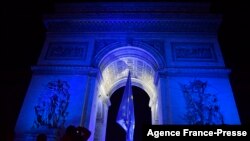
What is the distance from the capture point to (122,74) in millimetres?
13484

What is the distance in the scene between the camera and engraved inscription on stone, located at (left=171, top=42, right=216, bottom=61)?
971 cm

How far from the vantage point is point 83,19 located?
10.8 m

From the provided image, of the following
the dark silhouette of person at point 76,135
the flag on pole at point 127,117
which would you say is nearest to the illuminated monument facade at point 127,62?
the flag on pole at point 127,117

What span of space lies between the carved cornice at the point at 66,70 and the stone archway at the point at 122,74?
0.58 metres

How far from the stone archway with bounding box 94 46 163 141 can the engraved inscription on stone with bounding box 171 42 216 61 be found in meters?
1.10

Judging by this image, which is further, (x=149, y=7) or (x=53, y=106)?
(x=149, y=7)

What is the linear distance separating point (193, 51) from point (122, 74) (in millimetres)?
4909

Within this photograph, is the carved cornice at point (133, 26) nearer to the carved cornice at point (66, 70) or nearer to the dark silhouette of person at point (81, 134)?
the carved cornice at point (66, 70)

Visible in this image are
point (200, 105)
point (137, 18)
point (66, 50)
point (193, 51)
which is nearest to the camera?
point (200, 105)

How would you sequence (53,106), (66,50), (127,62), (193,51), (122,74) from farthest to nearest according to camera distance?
(122,74) < (127,62) < (66,50) < (193,51) < (53,106)

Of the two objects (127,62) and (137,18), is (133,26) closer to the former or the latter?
(137,18)

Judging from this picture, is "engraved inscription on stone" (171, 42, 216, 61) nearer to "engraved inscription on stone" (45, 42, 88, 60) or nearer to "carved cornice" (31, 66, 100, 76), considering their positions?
"carved cornice" (31, 66, 100, 76)

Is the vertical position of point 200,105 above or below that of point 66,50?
below

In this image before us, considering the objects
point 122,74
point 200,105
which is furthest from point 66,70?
point 200,105
